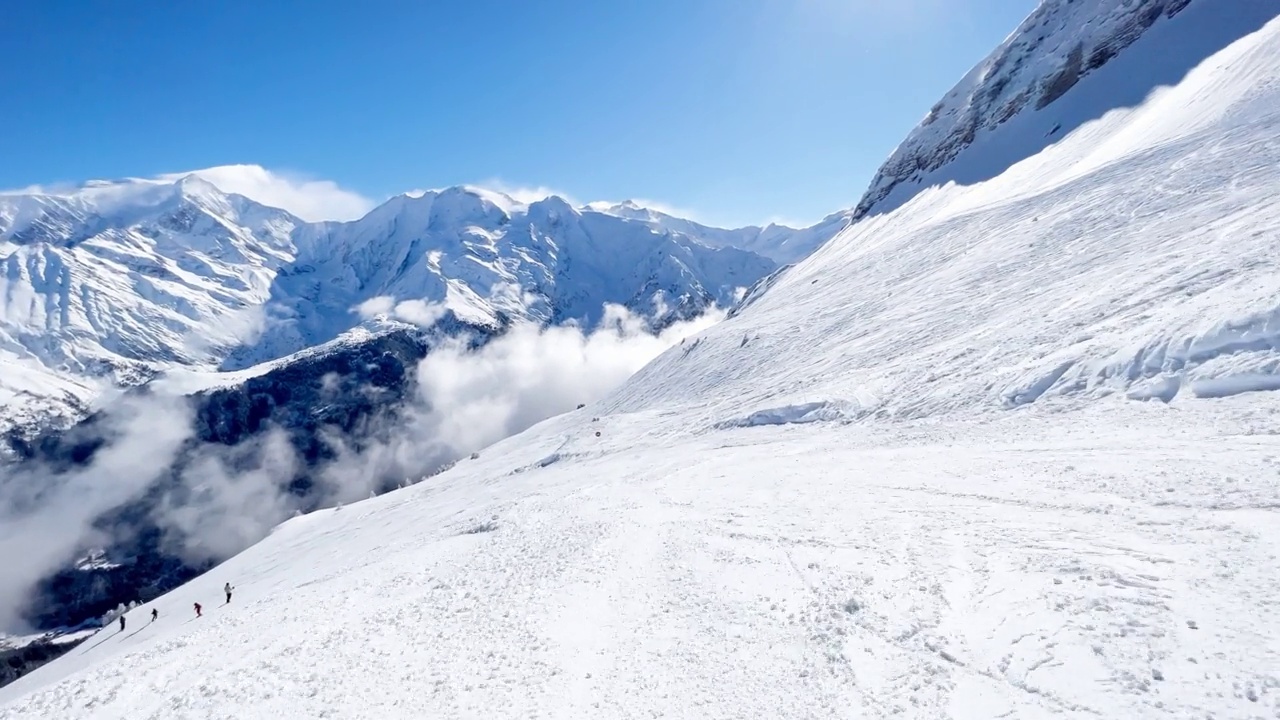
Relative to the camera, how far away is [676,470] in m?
32.7

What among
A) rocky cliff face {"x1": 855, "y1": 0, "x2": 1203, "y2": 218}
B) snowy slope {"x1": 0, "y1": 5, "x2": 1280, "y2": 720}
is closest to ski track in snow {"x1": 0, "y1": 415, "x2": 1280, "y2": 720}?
snowy slope {"x1": 0, "y1": 5, "x2": 1280, "y2": 720}

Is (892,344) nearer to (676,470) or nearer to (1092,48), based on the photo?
(676,470)

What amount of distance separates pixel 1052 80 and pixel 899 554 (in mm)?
104078

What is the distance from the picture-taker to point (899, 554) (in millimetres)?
15961

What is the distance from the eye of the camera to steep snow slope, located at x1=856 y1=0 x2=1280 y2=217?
7542 centimetres

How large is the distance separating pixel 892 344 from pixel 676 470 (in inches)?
721

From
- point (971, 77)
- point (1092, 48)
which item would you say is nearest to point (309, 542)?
point (1092, 48)

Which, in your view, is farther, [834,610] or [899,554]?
[899,554]

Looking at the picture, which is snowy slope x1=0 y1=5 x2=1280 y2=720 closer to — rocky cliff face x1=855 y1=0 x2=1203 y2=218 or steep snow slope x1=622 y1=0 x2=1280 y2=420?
steep snow slope x1=622 y1=0 x2=1280 y2=420

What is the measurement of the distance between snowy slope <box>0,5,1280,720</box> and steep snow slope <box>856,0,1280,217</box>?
139ft

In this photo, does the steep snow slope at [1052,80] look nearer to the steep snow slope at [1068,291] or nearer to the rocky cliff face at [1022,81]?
the rocky cliff face at [1022,81]

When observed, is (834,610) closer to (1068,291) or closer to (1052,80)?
(1068,291)

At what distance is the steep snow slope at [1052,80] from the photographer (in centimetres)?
7542

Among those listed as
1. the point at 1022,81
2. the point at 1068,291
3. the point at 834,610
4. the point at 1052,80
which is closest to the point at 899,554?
the point at 834,610
